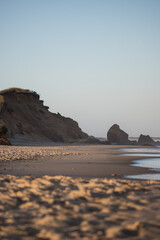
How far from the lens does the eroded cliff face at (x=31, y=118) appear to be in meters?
47.6

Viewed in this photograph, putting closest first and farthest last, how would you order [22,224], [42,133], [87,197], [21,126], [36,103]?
[22,224] < [87,197] < [21,126] < [42,133] < [36,103]

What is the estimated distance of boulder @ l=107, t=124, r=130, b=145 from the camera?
65.0 metres

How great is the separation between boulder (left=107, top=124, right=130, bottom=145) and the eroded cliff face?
7.14 metres

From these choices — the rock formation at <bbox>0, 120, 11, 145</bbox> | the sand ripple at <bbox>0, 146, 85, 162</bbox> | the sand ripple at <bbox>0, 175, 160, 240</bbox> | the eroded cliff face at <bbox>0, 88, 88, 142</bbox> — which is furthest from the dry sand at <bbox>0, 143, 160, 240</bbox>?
the eroded cliff face at <bbox>0, 88, 88, 142</bbox>

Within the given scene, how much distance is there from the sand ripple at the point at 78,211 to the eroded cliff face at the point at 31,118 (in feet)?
129

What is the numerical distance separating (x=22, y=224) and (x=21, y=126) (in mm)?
43278

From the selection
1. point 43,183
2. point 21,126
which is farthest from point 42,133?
point 43,183

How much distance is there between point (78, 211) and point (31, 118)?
5060 centimetres

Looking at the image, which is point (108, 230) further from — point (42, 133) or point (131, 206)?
point (42, 133)

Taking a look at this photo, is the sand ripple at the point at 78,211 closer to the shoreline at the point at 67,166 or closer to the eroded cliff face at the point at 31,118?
the shoreline at the point at 67,166

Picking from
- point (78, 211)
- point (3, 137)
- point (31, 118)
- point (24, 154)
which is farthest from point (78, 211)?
point (31, 118)

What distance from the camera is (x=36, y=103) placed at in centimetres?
6088

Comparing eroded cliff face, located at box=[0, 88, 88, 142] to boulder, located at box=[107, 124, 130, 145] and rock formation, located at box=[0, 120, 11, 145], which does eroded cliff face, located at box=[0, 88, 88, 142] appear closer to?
boulder, located at box=[107, 124, 130, 145]

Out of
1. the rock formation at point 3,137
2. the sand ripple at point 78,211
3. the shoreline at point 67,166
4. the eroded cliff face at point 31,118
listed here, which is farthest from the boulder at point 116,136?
the sand ripple at point 78,211
